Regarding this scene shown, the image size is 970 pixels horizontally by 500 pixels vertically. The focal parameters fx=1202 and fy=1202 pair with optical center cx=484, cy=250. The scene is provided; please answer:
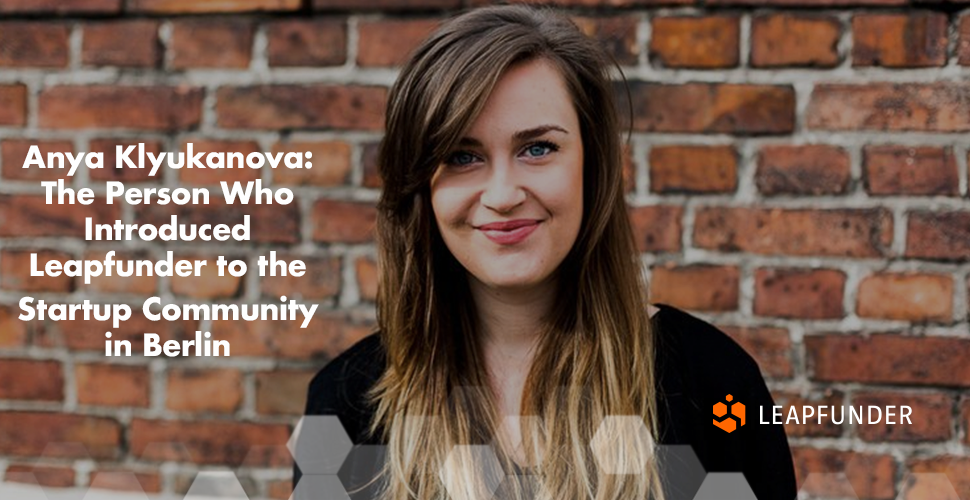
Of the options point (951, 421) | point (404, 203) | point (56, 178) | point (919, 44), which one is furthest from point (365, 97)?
point (951, 421)

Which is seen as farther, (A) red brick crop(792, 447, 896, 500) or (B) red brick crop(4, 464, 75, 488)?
(B) red brick crop(4, 464, 75, 488)

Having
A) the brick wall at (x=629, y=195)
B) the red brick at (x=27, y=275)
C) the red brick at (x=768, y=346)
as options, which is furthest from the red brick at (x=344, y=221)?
the red brick at (x=768, y=346)

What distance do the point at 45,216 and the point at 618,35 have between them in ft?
3.34

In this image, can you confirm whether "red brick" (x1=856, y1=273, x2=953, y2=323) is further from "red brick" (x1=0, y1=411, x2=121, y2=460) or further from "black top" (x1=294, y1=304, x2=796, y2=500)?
"red brick" (x1=0, y1=411, x2=121, y2=460)

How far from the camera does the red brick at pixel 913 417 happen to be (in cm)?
184

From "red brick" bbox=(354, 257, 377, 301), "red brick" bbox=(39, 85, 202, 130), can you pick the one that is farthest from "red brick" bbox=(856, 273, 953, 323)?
"red brick" bbox=(39, 85, 202, 130)

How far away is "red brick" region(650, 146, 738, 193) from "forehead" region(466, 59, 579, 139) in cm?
39

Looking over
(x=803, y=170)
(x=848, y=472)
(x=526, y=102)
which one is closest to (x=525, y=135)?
(x=526, y=102)

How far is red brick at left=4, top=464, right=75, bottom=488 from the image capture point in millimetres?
2080

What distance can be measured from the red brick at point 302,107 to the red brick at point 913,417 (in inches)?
35.2

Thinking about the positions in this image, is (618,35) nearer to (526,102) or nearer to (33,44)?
(526,102)

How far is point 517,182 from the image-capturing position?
1479 mm

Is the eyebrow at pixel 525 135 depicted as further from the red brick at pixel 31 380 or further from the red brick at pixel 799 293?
the red brick at pixel 31 380

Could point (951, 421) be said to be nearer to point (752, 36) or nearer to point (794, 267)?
point (794, 267)
